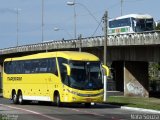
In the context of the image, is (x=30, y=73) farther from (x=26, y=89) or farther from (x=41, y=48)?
(x=41, y=48)

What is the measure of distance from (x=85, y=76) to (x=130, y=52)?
29401 mm

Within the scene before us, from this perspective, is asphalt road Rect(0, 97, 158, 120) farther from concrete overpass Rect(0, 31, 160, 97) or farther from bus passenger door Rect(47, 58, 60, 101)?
concrete overpass Rect(0, 31, 160, 97)

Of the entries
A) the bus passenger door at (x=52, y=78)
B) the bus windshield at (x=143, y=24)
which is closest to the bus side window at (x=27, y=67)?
the bus passenger door at (x=52, y=78)

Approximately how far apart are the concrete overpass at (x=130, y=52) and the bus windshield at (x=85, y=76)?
20.3 metres

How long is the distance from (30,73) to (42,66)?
195 cm

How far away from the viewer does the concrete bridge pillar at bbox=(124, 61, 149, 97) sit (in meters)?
65.4

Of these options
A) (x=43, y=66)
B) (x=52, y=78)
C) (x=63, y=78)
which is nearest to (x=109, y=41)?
(x=43, y=66)

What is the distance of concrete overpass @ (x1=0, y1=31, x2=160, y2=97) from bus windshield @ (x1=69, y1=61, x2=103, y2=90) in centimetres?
2033

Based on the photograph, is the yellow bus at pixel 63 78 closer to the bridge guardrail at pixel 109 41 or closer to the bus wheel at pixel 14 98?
the bus wheel at pixel 14 98

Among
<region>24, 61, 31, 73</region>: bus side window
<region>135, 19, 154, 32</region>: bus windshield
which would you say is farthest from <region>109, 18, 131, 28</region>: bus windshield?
<region>24, 61, 31, 73</region>: bus side window

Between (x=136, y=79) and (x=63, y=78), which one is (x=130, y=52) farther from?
(x=63, y=78)

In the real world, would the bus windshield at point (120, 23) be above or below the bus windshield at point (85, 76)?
above

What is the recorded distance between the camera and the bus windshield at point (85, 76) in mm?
32156

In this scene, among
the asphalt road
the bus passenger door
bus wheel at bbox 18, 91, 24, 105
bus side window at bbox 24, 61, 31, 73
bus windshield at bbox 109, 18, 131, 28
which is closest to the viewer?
the asphalt road
